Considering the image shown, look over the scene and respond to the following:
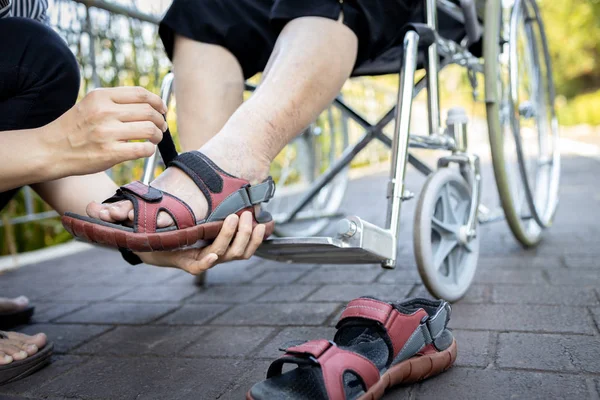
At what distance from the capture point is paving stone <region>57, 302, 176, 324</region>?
1.53 m

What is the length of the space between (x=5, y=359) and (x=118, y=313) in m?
0.49

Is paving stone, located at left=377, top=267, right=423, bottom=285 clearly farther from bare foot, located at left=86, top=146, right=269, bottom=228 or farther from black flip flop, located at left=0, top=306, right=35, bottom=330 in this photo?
black flip flop, located at left=0, top=306, right=35, bottom=330

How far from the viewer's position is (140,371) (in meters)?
1.13

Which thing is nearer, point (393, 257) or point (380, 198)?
point (393, 257)

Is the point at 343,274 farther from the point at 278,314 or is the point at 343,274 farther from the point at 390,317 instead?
the point at 390,317

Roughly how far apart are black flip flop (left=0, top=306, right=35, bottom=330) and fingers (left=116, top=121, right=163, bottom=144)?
2.60 feet

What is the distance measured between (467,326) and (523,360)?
217 millimetres

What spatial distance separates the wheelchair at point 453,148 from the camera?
1284 millimetres

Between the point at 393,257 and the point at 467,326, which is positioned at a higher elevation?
the point at 393,257

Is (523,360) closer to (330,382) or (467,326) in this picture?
(467,326)

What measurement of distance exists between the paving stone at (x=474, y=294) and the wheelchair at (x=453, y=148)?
0.03m

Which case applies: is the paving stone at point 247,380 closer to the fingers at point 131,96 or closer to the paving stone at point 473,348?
the paving stone at point 473,348

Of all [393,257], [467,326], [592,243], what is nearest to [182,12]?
[393,257]

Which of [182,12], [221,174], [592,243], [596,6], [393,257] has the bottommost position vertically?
[592,243]
